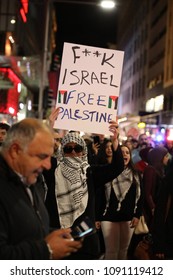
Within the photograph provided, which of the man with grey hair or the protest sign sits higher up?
the protest sign

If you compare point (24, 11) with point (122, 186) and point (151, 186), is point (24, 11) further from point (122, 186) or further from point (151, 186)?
point (122, 186)

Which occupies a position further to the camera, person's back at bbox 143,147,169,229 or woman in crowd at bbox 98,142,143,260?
person's back at bbox 143,147,169,229

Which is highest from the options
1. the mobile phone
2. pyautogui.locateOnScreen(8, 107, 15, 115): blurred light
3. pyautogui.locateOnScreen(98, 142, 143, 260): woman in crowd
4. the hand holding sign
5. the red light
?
the red light

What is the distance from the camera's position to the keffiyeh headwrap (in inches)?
193

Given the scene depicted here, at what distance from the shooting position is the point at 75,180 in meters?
5.00

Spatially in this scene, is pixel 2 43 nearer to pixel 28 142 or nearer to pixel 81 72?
pixel 81 72

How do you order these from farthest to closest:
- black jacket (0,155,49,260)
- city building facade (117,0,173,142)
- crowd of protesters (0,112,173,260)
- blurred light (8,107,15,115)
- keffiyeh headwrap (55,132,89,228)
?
city building facade (117,0,173,142) → blurred light (8,107,15,115) → keffiyeh headwrap (55,132,89,228) → crowd of protesters (0,112,173,260) → black jacket (0,155,49,260)

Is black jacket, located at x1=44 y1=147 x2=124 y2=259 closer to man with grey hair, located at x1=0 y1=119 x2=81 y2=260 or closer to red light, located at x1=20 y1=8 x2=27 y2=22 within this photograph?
man with grey hair, located at x1=0 y1=119 x2=81 y2=260

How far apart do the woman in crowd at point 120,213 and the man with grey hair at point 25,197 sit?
3765 millimetres

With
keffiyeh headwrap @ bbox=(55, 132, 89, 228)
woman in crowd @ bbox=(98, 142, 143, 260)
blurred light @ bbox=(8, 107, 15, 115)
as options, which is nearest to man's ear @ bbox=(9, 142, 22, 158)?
keffiyeh headwrap @ bbox=(55, 132, 89, 228)

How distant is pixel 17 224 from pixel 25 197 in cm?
19

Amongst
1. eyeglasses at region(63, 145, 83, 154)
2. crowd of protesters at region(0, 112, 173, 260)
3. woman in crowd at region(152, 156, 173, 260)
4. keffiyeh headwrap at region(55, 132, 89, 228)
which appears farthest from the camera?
eyeglasses at region(63, 145, 83, 154)

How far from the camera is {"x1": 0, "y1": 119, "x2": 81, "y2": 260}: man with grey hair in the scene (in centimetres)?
276
